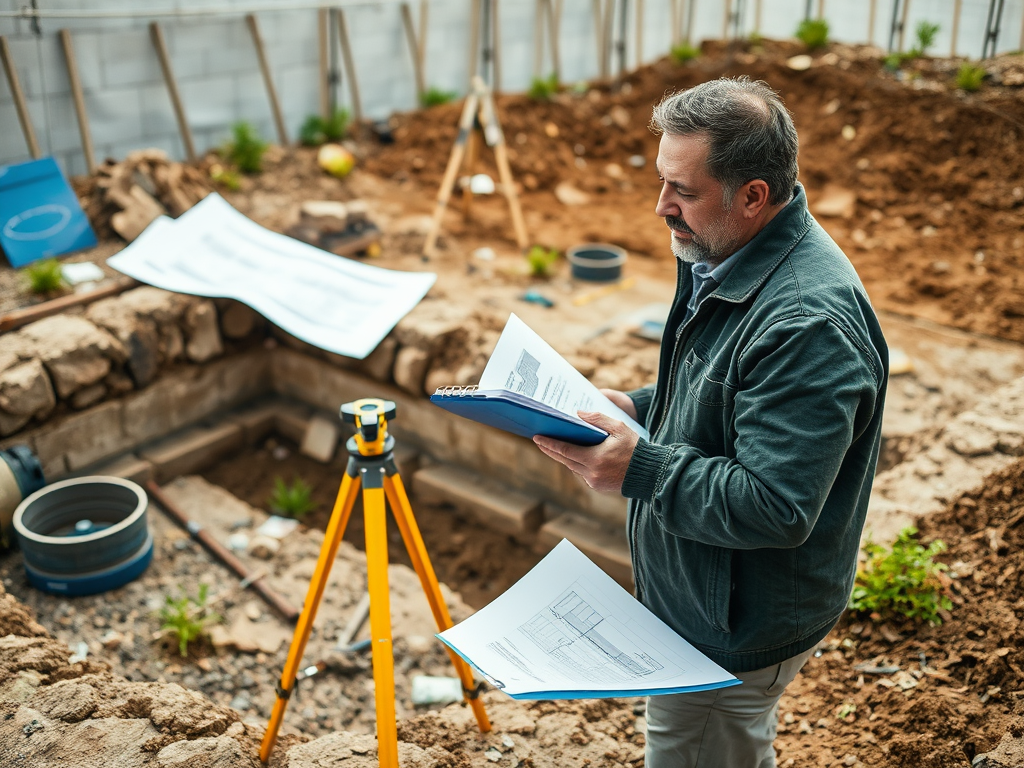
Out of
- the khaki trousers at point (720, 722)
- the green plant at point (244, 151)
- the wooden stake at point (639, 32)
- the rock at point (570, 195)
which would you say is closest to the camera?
the khaki trousers at point (720, 722)

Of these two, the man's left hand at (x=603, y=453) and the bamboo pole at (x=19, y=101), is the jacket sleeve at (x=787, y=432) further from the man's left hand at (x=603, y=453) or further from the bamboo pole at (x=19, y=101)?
the bamboo pole at (x=19, y=101)

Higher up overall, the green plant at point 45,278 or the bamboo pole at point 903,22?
the bamboo pole at point 903,22

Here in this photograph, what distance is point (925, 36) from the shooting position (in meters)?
8.35

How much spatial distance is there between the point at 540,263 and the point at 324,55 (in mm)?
3322

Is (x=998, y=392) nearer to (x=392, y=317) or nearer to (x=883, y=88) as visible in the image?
(x=392, y=317)

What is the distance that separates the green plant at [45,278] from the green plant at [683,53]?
739 cm

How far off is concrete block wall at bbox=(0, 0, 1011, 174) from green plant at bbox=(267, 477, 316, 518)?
339cm

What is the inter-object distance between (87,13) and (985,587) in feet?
21.8

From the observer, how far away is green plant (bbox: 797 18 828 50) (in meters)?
9.28

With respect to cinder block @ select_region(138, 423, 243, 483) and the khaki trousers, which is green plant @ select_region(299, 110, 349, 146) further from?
the khaki trousers

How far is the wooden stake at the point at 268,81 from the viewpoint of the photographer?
7.53 m

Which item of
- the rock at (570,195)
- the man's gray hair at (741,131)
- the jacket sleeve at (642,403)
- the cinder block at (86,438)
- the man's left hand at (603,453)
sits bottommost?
the cinder block at (86,438)

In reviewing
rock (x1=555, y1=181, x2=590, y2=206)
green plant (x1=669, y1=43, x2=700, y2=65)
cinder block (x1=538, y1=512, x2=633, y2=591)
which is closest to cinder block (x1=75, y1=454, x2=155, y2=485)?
cinder block (x1=538, y1=512, x2=633, y2=591)

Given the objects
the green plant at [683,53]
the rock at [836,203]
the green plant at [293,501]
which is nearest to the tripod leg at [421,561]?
the green plant at [293,501]
